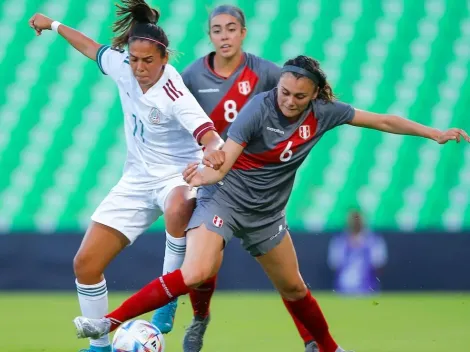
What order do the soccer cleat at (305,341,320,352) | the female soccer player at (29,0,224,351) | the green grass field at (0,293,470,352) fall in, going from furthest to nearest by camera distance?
the green grass field at (0,293,470,352)
the soccer cleat at (305,341,320,352)
the female soccer player at (29,0,224,351)

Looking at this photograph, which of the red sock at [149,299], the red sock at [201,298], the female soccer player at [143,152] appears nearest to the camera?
the red sock at [149,299]

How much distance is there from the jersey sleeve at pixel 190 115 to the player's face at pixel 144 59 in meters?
0.14

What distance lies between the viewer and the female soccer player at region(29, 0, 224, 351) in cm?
530

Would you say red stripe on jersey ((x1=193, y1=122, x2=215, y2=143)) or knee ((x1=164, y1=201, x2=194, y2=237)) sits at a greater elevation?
red stripe on jersey ((x1=193, y1=122, x2=215, y2=143))

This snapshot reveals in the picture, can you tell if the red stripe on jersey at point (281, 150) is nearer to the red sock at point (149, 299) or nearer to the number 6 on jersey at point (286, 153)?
the number 6 on jersey at point (286, 153)

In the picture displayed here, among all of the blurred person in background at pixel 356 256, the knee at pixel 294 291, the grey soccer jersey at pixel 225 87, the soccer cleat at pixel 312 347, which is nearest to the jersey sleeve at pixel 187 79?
the grey soccer jersey at pixel 225 87

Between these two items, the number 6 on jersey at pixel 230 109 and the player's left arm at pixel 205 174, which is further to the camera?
the number 6 on jersey at pixel 230 109

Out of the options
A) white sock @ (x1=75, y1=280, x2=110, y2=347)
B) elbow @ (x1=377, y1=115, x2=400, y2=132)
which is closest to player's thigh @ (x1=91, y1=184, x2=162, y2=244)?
white sock @ (x1=75, y1=280, x2=110, y2=347)

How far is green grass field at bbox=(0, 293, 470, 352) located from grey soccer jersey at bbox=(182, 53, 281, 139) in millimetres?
1456

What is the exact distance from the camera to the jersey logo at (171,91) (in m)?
5.31

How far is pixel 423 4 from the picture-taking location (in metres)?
12.7

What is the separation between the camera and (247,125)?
5.03 metres

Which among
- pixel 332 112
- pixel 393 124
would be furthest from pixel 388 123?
pixel 332 112

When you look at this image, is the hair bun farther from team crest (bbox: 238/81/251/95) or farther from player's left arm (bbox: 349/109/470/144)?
player's left arm (bbox: 349/109/470/144)
